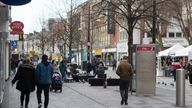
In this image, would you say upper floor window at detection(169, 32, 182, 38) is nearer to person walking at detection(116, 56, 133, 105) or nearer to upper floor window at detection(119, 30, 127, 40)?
upper floor window at detection(119, 30, 127, 40)

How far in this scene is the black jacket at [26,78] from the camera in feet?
51.3

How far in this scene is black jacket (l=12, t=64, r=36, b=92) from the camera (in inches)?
616

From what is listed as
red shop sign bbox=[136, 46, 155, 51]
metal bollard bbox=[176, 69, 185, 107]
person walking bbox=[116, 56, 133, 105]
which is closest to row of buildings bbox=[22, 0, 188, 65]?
red shop sign bbox=[136, 46, 155, 51]

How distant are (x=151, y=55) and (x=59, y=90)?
538cm

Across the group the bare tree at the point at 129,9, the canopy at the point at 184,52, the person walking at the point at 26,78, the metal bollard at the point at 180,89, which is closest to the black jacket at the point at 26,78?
the person walking at the point at 26,78

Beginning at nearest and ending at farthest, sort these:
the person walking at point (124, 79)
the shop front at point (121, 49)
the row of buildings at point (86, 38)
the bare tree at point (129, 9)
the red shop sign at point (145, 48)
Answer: the person walking at point (124, 79) < the red shop sign at point (145, 48) < the bare tree at point (129, 9) < the row of buildings at point (86, 38) < the shop front at point (121, 49)

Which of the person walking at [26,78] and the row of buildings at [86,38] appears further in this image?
the row of buildings at [86,38]

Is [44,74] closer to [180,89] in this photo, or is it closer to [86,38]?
[180,89]

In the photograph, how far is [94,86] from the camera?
30625mm

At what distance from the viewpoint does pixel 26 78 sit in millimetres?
15625

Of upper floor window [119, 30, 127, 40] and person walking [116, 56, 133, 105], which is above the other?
upper floor window [119, 30, 127, 40]

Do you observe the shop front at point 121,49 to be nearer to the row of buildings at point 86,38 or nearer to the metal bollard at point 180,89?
the row of buildings at point 86,38

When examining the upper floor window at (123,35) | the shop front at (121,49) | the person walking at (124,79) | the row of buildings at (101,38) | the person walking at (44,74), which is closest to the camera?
the person walking at (44,74)

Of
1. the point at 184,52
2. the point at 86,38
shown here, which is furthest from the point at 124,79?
the point at 86,38
